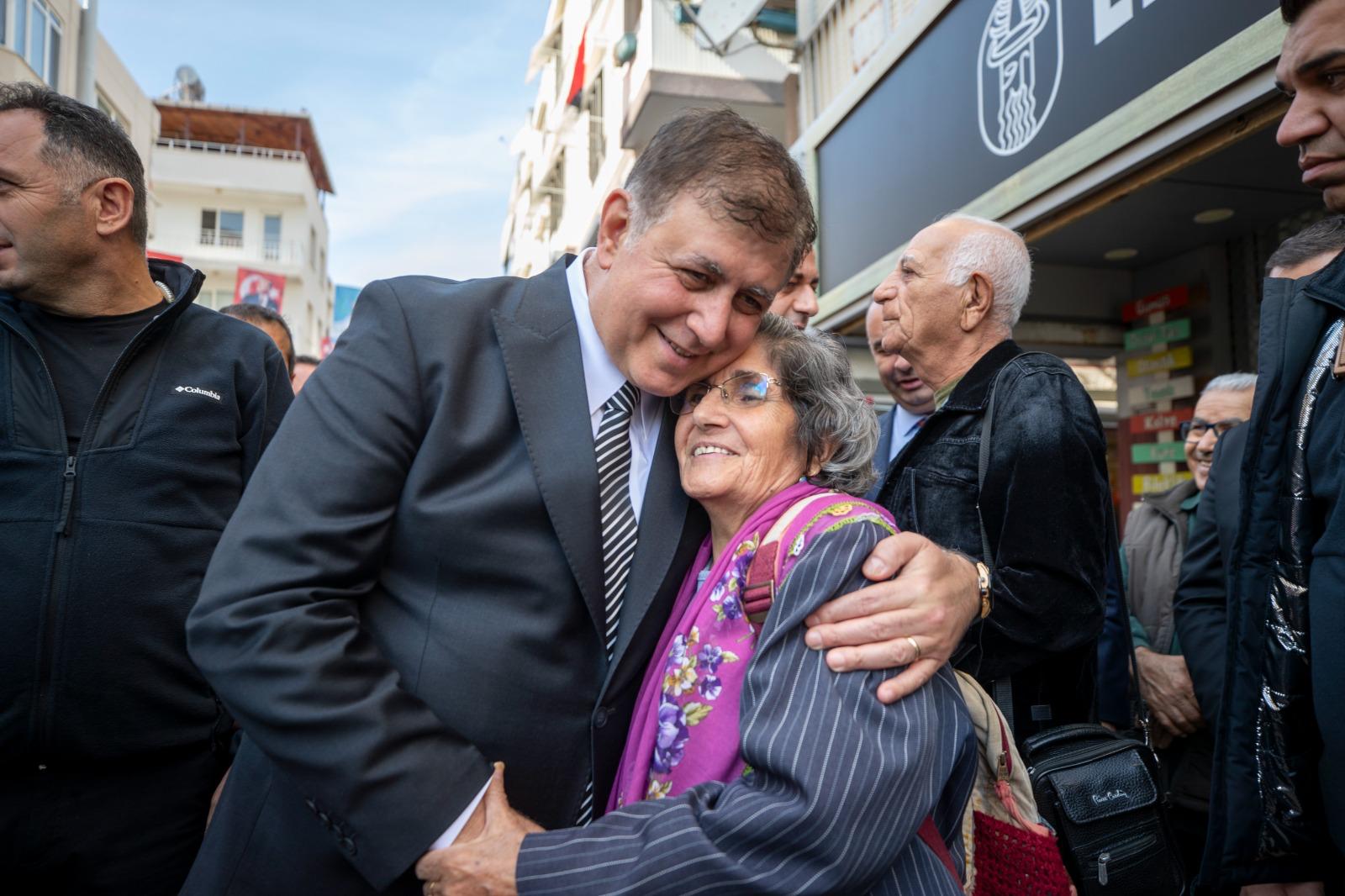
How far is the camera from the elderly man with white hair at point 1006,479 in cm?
222

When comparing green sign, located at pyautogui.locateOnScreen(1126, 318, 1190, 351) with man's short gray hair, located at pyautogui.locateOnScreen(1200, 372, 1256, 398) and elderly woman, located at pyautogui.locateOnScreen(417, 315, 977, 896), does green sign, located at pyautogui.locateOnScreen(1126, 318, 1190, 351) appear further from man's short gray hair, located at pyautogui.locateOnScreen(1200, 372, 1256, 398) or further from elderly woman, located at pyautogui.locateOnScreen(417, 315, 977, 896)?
elderly woman, located at pyautogui.locateOnScreen(417, 315, 977, 896)

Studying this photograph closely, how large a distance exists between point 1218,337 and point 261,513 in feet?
20.8

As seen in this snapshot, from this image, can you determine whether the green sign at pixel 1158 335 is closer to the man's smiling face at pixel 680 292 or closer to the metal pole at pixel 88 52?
the man's smiling face at pixel 680 292

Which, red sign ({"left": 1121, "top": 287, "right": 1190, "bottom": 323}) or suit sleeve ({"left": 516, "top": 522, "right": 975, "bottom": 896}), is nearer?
suit sleeve ({"left": 516, "top": 522, "right": 975, "bottom": 896})

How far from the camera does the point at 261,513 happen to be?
1549mm

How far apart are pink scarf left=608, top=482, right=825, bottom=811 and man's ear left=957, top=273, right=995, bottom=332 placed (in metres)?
1.33

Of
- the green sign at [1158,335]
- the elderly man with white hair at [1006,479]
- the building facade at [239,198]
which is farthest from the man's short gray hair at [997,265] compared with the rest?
the building facade at [239,198]

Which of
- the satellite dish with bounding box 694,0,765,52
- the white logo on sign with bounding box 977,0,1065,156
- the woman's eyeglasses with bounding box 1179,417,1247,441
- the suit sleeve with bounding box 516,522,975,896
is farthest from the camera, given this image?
the satellite dish with bounding box 694,0,765,52

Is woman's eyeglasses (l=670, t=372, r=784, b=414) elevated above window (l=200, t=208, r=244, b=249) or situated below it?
below

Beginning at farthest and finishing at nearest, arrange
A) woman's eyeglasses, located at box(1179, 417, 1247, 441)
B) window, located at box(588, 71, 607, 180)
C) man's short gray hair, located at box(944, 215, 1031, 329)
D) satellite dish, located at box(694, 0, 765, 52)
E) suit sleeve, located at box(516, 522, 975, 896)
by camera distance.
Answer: window, located at box(588, 71, 607, 180) → satellite dish, located at box(694, 0, 765, 52) → woman's eyeglasses, located at box(1179, 417, 1247, 441) → man's short gray hair, located at box(944, 215, 1031, 329) → suit sleeve, located at box(516, 522, 975, 896)

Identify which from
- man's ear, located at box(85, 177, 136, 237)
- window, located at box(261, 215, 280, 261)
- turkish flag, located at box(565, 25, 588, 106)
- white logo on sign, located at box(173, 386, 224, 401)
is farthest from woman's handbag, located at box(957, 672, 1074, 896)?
window, located at box(261, 215, 280, 261)

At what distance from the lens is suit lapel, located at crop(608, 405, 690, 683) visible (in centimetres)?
175

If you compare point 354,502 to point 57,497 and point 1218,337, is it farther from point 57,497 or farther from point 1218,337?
point 1218,337

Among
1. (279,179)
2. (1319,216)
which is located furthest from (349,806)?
(279,179)
